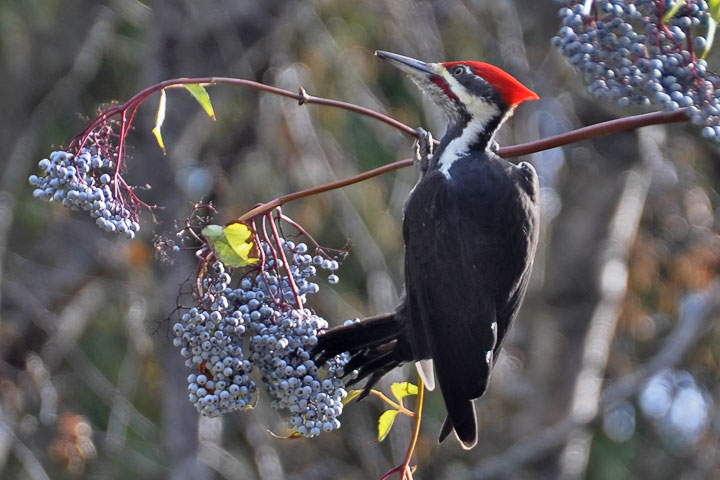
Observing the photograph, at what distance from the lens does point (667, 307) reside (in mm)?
8648

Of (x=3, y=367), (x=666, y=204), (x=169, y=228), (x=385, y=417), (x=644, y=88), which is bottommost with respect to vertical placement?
(x=666, y=204)

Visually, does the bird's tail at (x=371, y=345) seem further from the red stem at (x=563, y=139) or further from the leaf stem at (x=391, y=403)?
the red stem at (x=563, y=139)

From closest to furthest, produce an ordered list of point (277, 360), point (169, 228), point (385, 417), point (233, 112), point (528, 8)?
point (277, 360) → point (385, 417) → point (169, 228) → point (233, 112) → point (528, 8)

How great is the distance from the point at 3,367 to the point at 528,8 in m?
3.96

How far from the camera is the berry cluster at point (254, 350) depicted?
2494 mm

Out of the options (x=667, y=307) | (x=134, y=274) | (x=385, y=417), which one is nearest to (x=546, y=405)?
(x=667, y=307)

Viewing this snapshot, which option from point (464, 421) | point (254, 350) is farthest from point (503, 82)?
point (254, 350)

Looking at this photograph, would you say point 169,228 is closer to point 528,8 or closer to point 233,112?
point 233,112

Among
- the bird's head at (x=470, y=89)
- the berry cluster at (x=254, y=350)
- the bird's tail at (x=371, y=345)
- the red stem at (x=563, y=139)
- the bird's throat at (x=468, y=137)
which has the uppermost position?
the red stem at (x=563, y=139)

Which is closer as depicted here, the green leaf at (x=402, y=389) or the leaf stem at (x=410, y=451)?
the leaf stem at (x=410, y=451)

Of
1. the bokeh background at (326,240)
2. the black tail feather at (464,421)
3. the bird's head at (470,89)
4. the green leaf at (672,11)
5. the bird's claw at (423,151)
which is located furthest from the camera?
the bokeh background at (326,240)

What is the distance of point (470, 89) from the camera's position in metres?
3.50

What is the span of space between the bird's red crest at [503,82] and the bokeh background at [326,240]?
301cm

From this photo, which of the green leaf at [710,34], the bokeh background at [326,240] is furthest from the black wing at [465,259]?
the bokeh background at [326,240]
